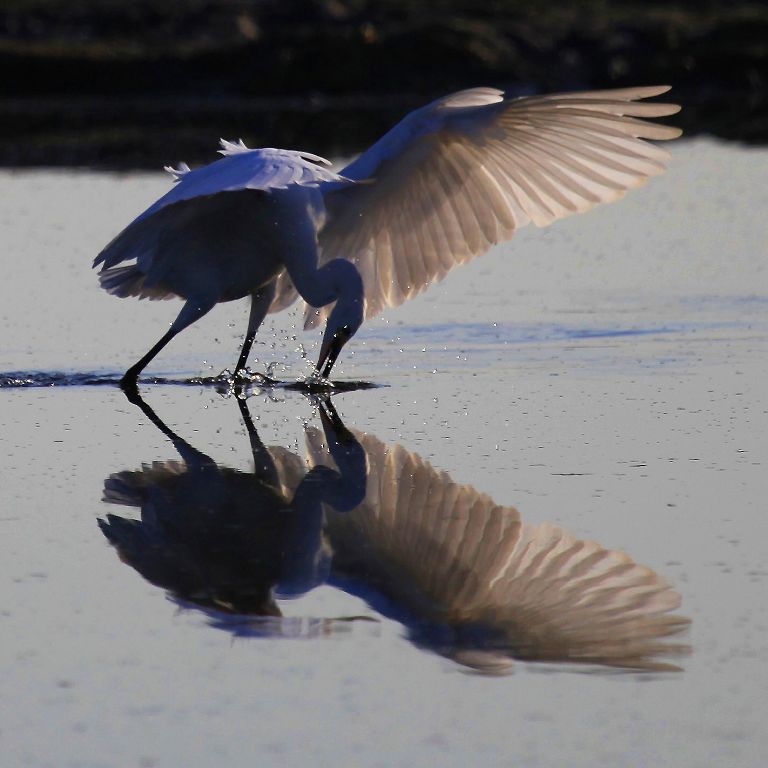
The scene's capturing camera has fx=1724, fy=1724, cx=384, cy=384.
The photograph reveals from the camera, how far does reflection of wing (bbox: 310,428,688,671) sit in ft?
16.8

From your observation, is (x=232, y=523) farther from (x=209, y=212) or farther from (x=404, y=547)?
(x=209, y=212)

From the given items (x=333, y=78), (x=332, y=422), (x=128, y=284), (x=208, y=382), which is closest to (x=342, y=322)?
(x=332, y=422)

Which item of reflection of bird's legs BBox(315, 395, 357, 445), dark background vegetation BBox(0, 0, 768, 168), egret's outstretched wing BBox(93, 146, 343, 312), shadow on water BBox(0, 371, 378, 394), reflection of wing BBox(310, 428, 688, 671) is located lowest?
reflection of wing BBox(310, 428, 688, 671)

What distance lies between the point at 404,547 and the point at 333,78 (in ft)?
107

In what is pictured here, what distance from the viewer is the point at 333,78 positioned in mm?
37875

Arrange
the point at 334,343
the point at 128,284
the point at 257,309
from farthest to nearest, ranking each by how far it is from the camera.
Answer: the point at 128,284 < the point at 257,309 < the point at 334,343

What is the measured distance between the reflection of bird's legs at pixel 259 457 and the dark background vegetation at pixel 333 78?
1577 centimetres

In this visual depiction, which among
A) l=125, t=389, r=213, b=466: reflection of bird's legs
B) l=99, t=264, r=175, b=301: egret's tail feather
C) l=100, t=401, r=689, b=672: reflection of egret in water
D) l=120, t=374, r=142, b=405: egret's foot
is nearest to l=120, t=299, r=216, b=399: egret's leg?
l=120, t=374, r=142, b=405: egret's foot

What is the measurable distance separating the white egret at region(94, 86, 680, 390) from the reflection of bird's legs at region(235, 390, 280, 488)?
1.69 ft

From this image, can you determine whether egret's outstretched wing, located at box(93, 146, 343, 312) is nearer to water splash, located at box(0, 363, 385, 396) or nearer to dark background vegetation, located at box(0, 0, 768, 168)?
water splash, located at box(0, 363, 385, 396)

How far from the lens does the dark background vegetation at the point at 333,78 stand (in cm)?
2750

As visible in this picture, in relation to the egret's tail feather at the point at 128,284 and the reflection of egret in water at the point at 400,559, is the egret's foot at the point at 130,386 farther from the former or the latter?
the reflection of egret in water at the point at 400,559

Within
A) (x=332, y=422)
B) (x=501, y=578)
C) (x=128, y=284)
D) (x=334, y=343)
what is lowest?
(x=501, y=578)

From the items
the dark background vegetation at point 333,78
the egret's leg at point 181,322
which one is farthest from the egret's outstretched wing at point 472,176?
the dark background vegetation at point 333,78
